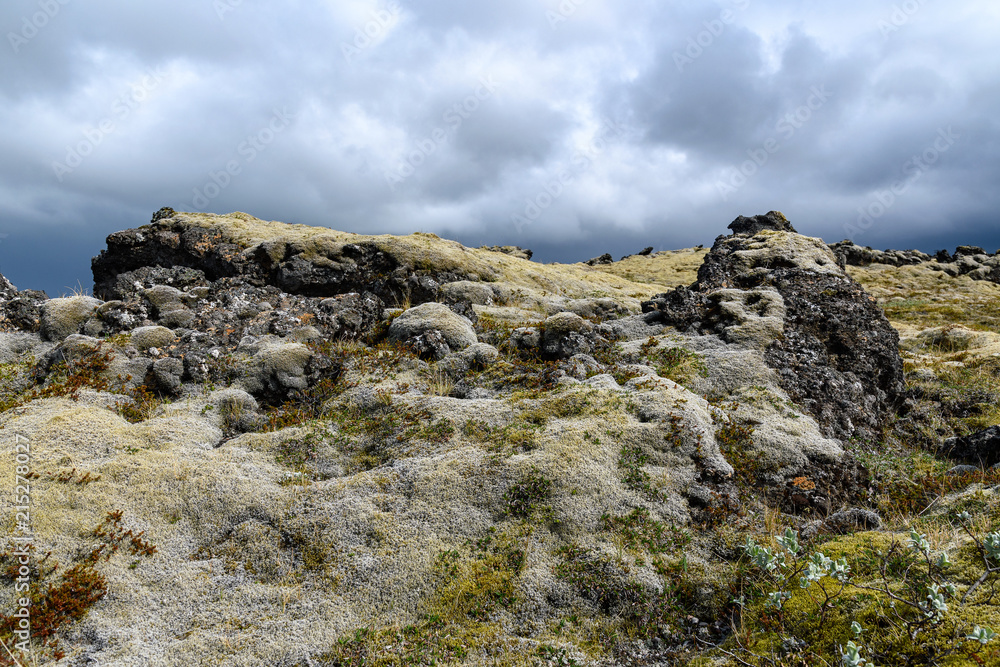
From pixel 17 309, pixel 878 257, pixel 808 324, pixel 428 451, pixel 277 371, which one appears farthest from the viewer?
pixel 878 257

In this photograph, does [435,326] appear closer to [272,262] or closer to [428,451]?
[428,451]

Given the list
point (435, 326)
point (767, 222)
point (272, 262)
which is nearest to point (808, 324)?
point (435, 326)

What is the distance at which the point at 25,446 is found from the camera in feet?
40.1

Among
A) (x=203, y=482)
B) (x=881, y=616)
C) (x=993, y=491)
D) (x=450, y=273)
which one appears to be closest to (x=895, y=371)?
(x=993, y=491)

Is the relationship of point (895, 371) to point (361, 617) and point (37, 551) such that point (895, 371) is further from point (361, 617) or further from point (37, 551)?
point (37, 551)

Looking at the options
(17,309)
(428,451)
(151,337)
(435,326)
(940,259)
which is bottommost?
(428,451)

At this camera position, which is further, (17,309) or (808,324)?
(17,309)

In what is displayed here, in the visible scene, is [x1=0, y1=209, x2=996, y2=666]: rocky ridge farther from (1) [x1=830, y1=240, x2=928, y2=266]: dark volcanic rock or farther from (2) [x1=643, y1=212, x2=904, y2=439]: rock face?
(1) [x1=830, y1=240, x2=928, y2=266]: dark volcanic rock

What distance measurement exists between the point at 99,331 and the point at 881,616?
82.2 ft

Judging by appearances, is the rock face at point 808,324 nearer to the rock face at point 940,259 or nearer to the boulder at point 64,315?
the boulder at point 64,315

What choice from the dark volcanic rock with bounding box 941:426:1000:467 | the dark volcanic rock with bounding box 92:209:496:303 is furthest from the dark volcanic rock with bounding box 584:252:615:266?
the dark volcanic rock with bounding box 941:426:1000:467

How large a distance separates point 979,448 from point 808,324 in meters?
7.24

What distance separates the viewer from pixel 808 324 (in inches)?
789

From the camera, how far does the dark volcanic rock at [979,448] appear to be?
43.9 ft
